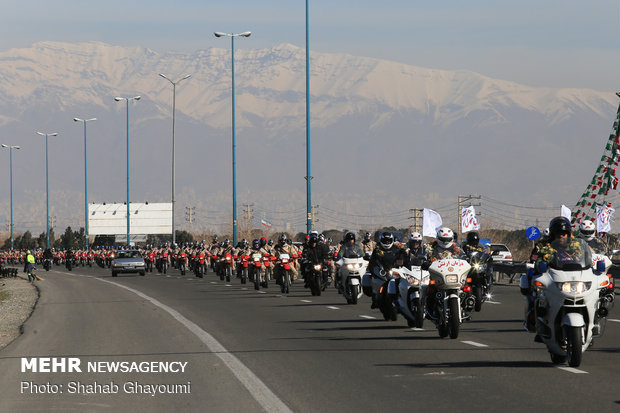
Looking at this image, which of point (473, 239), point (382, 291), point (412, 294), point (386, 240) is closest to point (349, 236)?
point (473, 239)

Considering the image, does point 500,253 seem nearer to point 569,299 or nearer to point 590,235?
point 590,235

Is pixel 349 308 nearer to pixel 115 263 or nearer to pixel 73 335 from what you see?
pixel 73 335

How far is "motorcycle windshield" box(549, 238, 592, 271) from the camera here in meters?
13.1

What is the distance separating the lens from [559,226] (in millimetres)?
13633

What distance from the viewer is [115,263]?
6050cm

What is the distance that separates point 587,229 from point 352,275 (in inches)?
Result: 355

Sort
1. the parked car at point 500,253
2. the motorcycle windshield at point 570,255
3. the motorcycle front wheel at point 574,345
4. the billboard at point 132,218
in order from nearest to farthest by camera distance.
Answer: the motorcycle front wheel at point 574,345
the motorcycle windshield at point 570,255
the parked car at point 500,253
the billboard at point 132,218

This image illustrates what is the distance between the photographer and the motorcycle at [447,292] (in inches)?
656

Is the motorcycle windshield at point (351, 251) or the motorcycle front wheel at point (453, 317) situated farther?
the motorcycle windshield at point (351, 251)

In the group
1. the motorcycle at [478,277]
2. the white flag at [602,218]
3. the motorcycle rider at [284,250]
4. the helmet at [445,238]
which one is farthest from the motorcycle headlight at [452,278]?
the white flag at [602,218]

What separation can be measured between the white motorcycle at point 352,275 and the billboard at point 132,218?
103725 mm

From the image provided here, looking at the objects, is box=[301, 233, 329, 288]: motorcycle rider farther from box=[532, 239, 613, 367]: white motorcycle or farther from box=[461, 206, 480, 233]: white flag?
box=[461, 206, 480, 233]: white flag

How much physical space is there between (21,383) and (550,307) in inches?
243

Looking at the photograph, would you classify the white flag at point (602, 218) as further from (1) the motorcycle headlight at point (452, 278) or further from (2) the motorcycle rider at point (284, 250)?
(1) the motorcycle headlight at point (452, 278)
